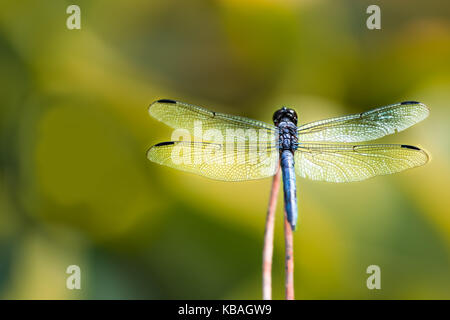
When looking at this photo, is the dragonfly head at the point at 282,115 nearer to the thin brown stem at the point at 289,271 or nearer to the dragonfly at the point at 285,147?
the dragonfly at the point at 285,147

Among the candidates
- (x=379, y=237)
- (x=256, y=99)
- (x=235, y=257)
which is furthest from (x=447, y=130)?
(x=235, y=257)

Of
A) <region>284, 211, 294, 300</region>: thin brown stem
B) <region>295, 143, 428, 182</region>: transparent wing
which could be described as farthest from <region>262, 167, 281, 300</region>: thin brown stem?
<region>295, 143, 428, 182</region>: transparent wing

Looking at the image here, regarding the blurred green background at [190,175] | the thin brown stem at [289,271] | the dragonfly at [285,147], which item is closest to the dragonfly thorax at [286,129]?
the dragonfly at [285,147]

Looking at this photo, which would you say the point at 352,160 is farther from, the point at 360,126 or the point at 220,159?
the point at 220,159

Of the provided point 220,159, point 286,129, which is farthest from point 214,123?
point 286,129

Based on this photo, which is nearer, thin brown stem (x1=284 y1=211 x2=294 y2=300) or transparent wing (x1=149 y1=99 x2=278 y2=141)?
thin brown stem (x1=284 y1=211 x2=294 y2=300)

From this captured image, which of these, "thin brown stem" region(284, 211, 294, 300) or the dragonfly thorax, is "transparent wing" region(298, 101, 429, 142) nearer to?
the dragonfly thorax
